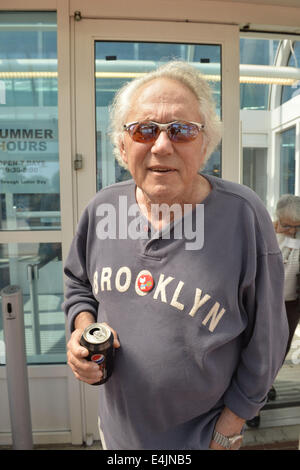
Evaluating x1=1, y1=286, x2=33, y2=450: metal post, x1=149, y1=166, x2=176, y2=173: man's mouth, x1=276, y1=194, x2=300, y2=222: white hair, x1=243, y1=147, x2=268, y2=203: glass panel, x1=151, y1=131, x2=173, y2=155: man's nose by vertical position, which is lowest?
x1=1, y1=286, x2=33, y2=450: metal post

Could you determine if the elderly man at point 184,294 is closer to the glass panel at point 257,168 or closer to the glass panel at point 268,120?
the glass panel at point 268,120

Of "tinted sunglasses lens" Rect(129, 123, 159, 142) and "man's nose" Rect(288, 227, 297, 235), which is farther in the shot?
"man's nose" Rect(288, 227, 297, 235)

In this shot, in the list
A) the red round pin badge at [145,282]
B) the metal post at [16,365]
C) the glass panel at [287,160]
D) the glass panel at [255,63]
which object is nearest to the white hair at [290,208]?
the red round pin badge at [145,282]

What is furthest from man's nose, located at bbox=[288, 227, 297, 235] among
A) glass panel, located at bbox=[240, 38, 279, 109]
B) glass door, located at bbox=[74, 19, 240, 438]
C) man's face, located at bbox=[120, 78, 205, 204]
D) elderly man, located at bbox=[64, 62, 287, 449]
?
glass panel, located at bbox=[240, 38, 279, 109]

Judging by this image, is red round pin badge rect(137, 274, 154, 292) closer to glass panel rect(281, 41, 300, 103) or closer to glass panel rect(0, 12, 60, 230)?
glass panel rect(0, 12, 60, 230)

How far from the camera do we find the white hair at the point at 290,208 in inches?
105

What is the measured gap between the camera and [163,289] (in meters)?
1.02

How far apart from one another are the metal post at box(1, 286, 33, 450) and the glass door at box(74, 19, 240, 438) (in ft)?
1.51

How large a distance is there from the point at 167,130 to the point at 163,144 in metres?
0.05

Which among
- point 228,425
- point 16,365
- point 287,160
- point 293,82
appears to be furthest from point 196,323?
point 287,160

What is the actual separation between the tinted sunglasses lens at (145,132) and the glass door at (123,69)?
138cm

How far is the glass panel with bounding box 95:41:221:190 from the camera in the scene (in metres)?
2.31

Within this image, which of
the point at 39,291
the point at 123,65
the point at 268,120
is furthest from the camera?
the point at 268,120

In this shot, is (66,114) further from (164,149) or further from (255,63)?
(255,63)
